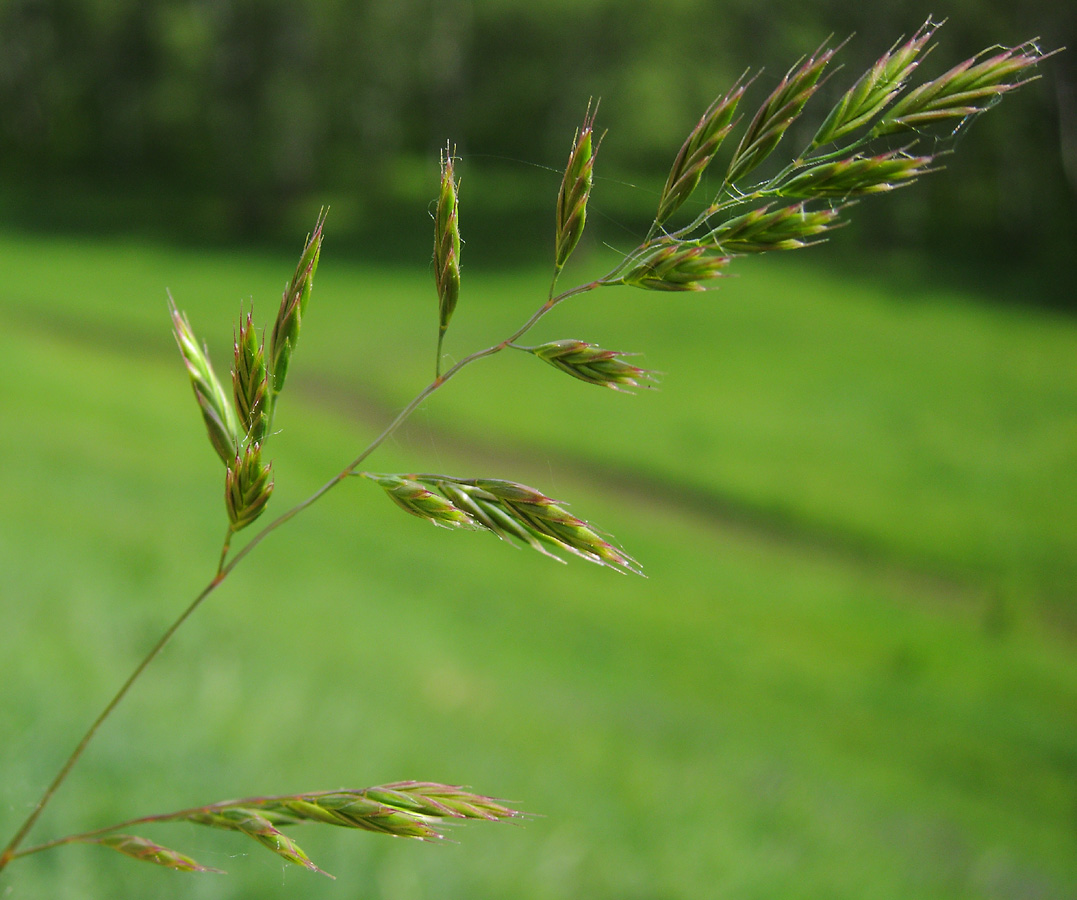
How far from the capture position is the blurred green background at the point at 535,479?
18.7ft

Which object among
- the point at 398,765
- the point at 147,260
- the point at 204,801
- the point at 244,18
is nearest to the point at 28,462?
the point at 398,765

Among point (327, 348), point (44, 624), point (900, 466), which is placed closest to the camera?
point (44, 624)

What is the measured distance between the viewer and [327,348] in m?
28.9

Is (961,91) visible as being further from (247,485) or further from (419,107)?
(419,107)

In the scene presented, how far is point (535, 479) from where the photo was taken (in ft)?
66.2

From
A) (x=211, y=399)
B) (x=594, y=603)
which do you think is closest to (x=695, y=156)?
(x=211, y=399)

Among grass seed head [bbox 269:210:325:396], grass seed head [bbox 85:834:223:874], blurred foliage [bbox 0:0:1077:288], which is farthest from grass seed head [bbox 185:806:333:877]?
Result: blurred foliage [bbox 0:0:1077:288]

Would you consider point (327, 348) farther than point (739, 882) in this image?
Yes

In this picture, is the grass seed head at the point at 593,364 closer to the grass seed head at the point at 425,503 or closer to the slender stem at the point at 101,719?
the grass seed head at the point at 425,503

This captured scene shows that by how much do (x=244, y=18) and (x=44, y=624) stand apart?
36.8 m

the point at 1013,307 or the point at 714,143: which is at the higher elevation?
the point at 714,143

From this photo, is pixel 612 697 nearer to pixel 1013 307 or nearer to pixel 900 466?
pixel 900 466

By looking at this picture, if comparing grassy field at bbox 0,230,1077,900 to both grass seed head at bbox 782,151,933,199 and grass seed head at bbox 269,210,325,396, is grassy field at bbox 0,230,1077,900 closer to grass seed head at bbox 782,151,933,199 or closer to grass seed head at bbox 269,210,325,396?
grass seed head at bbox 269,210,325,396

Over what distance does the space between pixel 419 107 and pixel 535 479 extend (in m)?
25.7
